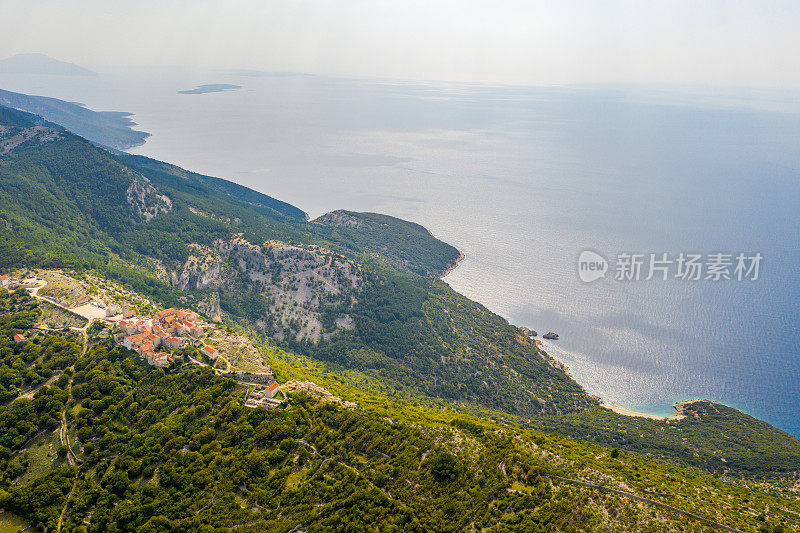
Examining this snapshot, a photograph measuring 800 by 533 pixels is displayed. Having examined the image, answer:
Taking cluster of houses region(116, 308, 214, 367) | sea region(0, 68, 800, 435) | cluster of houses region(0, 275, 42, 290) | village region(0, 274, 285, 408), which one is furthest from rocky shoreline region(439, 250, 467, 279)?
cluster of houses region(0, 275, 42, 290)

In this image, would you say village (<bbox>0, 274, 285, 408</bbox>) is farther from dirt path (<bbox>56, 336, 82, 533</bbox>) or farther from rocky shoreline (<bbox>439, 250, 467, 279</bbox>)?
rocky shoreline (<bbox>439, 250, 467, 279</bbox>)

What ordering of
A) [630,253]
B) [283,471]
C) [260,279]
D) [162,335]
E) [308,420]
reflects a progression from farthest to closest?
[630,253] → [260,279] → [162,335] → [308,420] → [283,471]

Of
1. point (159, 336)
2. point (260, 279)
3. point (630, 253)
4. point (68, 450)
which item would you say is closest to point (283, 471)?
point (68, 450)

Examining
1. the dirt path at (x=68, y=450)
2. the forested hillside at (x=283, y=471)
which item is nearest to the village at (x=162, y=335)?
the forested hillside at (x=283, y=471)

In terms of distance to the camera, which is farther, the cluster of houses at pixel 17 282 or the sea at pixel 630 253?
the sea at pixel 630 253

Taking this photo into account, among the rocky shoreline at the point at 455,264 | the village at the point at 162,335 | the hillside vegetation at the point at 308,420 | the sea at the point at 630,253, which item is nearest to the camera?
the hillside vegetation at the point at 308,420

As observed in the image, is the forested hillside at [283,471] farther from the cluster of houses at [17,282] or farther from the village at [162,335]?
the cluster of houses at [17,282]

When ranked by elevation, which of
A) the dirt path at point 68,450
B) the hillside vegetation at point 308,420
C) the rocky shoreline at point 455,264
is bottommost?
the dirt path at point 68,450

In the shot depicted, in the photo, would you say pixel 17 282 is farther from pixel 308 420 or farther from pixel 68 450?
pixel 308 420
